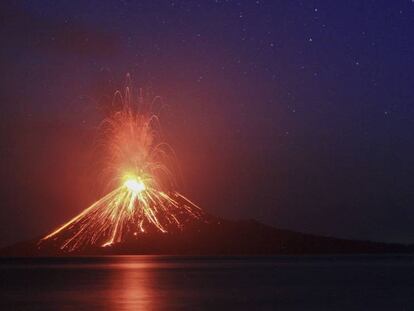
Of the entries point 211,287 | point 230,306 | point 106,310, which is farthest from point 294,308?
point 211,287

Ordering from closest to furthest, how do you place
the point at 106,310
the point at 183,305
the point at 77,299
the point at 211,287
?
the point at 106,310, the point at 183,305, the point at 77,299, the point at 211,287

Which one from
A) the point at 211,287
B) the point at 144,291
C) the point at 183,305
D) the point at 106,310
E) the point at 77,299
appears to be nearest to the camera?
the point at 106,310

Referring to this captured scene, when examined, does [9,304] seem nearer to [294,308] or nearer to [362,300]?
[294,308]

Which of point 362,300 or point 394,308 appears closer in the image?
point 394,308

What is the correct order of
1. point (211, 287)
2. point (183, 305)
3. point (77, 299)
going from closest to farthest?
point (183, 305)
point (77, 299)
point (211, 287)

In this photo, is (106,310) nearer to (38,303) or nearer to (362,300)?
(38,303)

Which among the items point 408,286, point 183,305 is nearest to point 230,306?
point 183,305

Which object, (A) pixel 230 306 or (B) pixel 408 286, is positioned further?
(B) pixel 408 286

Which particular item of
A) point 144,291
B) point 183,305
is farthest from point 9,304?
point 144,291
